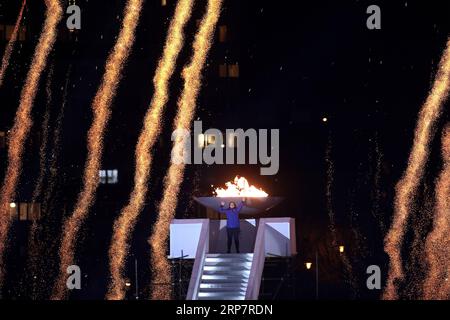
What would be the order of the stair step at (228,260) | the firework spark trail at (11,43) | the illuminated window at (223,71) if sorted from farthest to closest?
the illuminated window at (223,71) < the firework spark trail at (11,43) < the stair step at (228,260)

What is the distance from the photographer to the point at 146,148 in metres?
54.9

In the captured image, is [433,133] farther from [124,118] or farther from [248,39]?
[124,118]

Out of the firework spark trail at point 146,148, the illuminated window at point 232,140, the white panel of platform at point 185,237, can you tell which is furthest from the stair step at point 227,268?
the illuminated window at point 232,140

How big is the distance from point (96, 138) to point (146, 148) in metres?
1.93

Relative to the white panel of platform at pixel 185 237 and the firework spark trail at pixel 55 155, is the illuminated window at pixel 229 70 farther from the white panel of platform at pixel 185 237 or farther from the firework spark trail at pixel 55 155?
the white panel of platform at pixel 185 237

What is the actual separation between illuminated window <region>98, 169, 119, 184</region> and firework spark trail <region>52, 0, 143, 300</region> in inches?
11.8

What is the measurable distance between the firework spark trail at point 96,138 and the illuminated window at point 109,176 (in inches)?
11.8

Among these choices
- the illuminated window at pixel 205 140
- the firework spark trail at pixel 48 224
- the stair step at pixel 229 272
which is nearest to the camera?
the stair step at pixel 229 272

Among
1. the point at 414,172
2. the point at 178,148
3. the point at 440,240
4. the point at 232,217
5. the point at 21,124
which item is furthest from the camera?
the point at 178,148

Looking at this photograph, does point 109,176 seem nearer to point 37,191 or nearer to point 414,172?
point 37,191

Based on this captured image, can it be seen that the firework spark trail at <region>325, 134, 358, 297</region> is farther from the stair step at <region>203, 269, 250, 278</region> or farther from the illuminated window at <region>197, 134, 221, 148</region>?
the stair step at <region>203, 269, 250, 278</region>

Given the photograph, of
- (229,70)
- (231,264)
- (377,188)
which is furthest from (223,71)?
(231,264)

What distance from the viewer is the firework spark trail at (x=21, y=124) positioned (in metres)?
54.8
